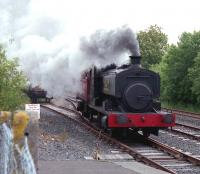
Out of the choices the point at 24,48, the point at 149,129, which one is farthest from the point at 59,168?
the point at 24,48

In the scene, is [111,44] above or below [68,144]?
above

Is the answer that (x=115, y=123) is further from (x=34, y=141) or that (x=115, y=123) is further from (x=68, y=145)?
(x=34, y=141)

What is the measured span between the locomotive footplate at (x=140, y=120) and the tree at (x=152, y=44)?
164 feet

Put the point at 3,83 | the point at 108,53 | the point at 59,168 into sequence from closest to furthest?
the point at 59,168, the point at 3,83, the point at 108,53

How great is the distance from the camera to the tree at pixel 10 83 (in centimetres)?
1478

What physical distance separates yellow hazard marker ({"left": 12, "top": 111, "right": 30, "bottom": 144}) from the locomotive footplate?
9.26 m

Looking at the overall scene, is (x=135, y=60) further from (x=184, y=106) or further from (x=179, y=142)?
(x=184, y=106)

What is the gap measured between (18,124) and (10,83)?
1056cm

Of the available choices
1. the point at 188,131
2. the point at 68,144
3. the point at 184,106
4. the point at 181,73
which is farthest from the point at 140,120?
the point at 181,73

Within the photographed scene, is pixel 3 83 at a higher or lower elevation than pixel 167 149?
higher

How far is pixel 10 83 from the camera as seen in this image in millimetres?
15422

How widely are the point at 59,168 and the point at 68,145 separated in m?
4.05

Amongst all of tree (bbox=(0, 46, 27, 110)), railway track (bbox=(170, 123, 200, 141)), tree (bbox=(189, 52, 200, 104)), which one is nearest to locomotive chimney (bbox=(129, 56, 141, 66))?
railway track (bbox=(170, 123, 200, 141))

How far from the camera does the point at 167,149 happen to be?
13281 millimetres
